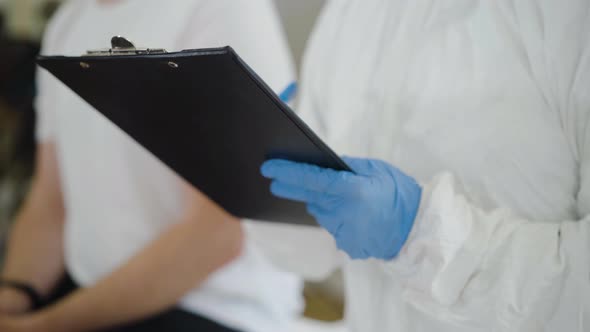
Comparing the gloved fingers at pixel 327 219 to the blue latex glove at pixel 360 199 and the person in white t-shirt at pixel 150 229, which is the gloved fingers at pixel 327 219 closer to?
the blue latex glove at pixel 360 199

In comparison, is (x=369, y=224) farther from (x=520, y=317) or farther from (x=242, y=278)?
(x=242, y=278)

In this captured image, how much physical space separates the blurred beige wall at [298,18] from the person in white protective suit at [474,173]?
91cm

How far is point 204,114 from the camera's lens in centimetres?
59

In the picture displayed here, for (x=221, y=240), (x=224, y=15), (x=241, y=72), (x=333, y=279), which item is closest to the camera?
(x=241, y=72)

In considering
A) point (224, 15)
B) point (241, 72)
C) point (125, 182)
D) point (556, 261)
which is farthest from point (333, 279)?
point (241, 72)

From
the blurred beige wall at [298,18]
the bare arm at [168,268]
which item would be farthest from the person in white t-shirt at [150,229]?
the blurred beige wall at [298,18]

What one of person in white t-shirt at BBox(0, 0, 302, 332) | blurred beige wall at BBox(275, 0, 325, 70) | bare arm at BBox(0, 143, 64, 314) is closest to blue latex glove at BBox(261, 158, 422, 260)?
person in white t-shirt at BBox(0, 0, 302, 332)

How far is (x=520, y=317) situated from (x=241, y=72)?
421mm

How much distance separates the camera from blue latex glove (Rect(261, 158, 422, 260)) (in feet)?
2.02

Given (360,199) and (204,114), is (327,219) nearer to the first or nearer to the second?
(360,199)

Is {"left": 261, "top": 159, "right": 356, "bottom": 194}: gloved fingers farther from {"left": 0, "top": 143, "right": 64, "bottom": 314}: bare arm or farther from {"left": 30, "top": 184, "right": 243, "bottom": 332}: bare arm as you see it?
{"left": 0, "top": 143, "right": 64, "bottom": 314}: bare arm

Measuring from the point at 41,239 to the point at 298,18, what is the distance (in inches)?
41.0

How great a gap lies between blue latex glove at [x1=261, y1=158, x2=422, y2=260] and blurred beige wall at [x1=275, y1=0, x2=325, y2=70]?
3.51 ft

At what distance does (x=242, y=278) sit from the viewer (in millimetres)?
1059
